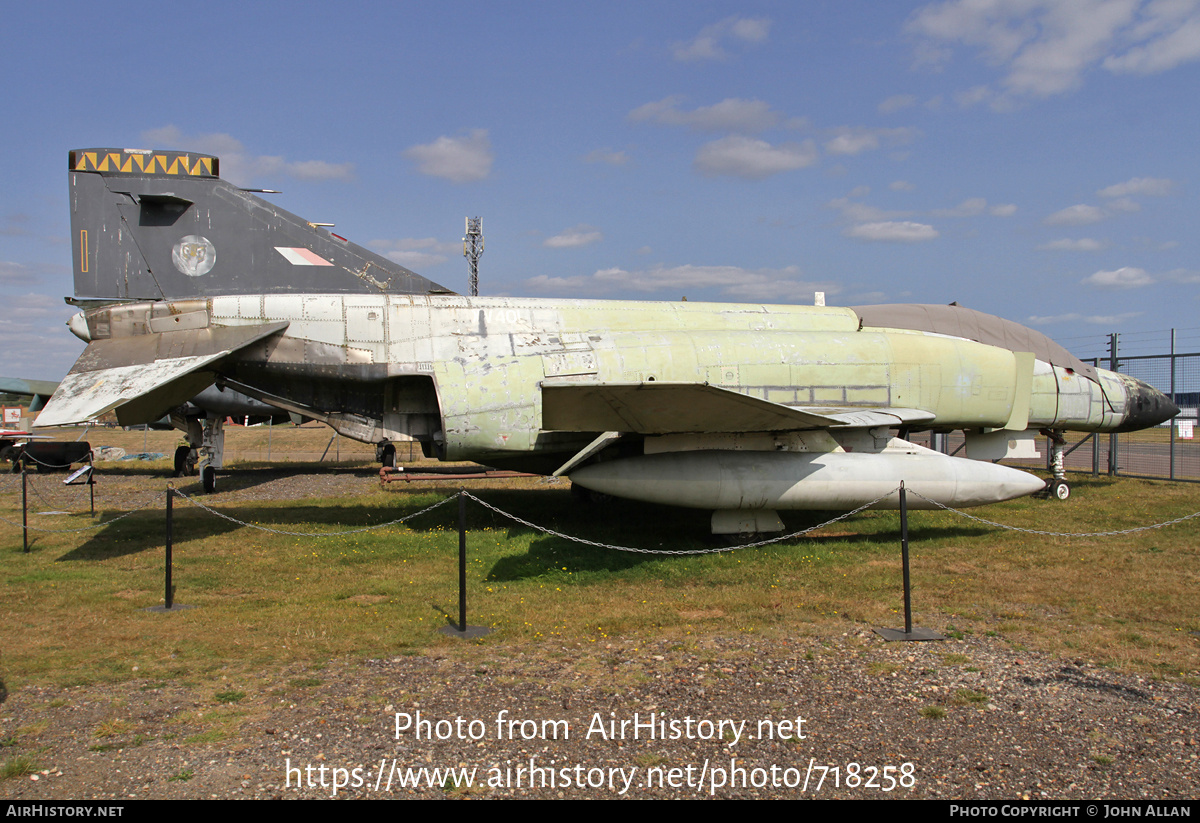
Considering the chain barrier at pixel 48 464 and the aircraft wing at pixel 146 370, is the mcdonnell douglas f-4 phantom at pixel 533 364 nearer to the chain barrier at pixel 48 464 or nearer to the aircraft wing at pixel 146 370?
the aircraft wing at pixel 146 370

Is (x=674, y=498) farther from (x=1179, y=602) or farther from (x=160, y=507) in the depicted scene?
(x=160, y=507)

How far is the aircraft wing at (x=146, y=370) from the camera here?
881 cm

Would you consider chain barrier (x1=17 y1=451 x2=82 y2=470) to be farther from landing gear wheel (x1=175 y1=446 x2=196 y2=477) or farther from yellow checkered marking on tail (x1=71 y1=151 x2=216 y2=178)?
yellow checkered marking on tail (x1=71 y1=151 x2=216 y2=178)

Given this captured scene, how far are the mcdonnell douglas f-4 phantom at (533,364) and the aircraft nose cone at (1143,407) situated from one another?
175 centimetres

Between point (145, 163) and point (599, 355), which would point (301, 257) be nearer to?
point (145, 163)

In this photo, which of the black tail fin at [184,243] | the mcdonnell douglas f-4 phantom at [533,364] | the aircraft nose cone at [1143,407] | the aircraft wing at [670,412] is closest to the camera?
the aircraft wing at [670,412]

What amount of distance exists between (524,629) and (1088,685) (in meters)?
4.07

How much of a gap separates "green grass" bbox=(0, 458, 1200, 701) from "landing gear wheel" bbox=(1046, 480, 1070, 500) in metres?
1.36

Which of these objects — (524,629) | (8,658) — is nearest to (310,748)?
(524,629)

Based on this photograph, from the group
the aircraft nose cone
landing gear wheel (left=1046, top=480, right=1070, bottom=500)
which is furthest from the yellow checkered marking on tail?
the aircraft nose cone

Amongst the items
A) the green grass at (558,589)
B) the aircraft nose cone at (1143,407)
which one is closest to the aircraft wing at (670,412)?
the green grass at (558,589)

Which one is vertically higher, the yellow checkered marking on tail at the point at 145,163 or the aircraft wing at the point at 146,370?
the yellow checkered marking on tail at the point at 145,163

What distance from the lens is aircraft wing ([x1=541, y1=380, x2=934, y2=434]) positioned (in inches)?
290

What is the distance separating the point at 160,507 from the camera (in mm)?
13055
